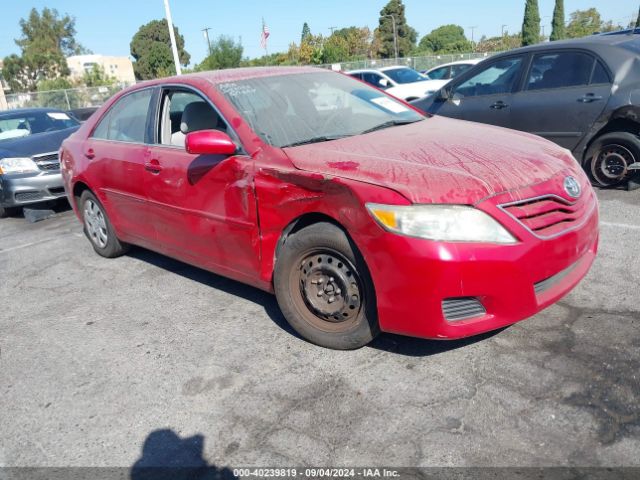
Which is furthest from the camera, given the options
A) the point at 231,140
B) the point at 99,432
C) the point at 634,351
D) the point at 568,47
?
the point at 568,47

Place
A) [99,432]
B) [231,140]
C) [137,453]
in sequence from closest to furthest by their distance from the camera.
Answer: [137,453] → [99,432] → [231,140]

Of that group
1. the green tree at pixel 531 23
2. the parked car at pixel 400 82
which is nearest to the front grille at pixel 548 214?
the parked car at pixel 400 82

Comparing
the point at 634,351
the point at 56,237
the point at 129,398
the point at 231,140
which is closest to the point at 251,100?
the point at 231,140

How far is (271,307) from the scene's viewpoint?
12.8 ft

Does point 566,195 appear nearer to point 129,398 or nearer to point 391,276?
point 391,276

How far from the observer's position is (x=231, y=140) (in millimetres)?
3396

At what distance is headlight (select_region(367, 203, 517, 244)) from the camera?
2.60m

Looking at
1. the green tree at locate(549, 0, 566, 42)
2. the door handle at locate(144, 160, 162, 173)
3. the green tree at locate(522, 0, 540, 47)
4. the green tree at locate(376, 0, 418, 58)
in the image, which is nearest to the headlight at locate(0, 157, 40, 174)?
the door handle at locate(144, 160, 162, 173)

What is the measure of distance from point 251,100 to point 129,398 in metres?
1.99

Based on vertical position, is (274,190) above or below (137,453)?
above

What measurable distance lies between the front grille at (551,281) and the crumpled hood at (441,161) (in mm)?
491

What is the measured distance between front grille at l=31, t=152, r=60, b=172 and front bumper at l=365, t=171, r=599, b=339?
20.1ft

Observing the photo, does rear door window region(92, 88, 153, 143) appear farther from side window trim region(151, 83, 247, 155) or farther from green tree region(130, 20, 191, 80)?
green tree region(130, 20, 191, 80)

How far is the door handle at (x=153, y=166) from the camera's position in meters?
4.02
